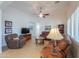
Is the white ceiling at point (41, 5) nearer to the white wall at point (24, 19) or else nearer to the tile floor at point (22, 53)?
the white wall at point (24, 19)

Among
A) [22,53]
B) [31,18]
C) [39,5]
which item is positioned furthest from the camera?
[31,18]

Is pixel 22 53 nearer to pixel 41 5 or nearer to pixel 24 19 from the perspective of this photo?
pixel 41 5

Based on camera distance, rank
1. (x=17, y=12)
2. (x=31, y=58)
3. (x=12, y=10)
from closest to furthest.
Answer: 1. (x=31, y=58)
2. (x=12, y=10)
3. (x=17, y=12)

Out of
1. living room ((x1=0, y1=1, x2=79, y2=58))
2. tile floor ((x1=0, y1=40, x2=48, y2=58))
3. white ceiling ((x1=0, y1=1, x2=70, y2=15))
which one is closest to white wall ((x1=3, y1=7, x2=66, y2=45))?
living room ((x1=0, y1=1, x2=79, y2=58))

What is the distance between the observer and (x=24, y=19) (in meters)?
12.9

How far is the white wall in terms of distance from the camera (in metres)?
9.47

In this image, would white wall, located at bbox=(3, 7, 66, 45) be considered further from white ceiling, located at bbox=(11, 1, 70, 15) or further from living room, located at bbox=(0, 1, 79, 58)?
white ceiling, located at bbox=(11, 1, 70, 15)

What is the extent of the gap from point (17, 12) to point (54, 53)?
7956 mm

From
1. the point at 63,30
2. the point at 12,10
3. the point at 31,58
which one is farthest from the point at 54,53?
the point at 63,30

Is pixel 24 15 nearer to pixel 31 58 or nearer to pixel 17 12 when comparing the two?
pixel 17 12

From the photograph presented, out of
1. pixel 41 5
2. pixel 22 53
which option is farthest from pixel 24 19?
pixel 22 53

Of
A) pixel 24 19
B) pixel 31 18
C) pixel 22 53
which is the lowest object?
pixel 22 53

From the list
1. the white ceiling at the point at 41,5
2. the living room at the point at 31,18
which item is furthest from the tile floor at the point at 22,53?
the white ceiling at the point at 41,5

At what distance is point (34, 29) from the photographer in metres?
15.2
